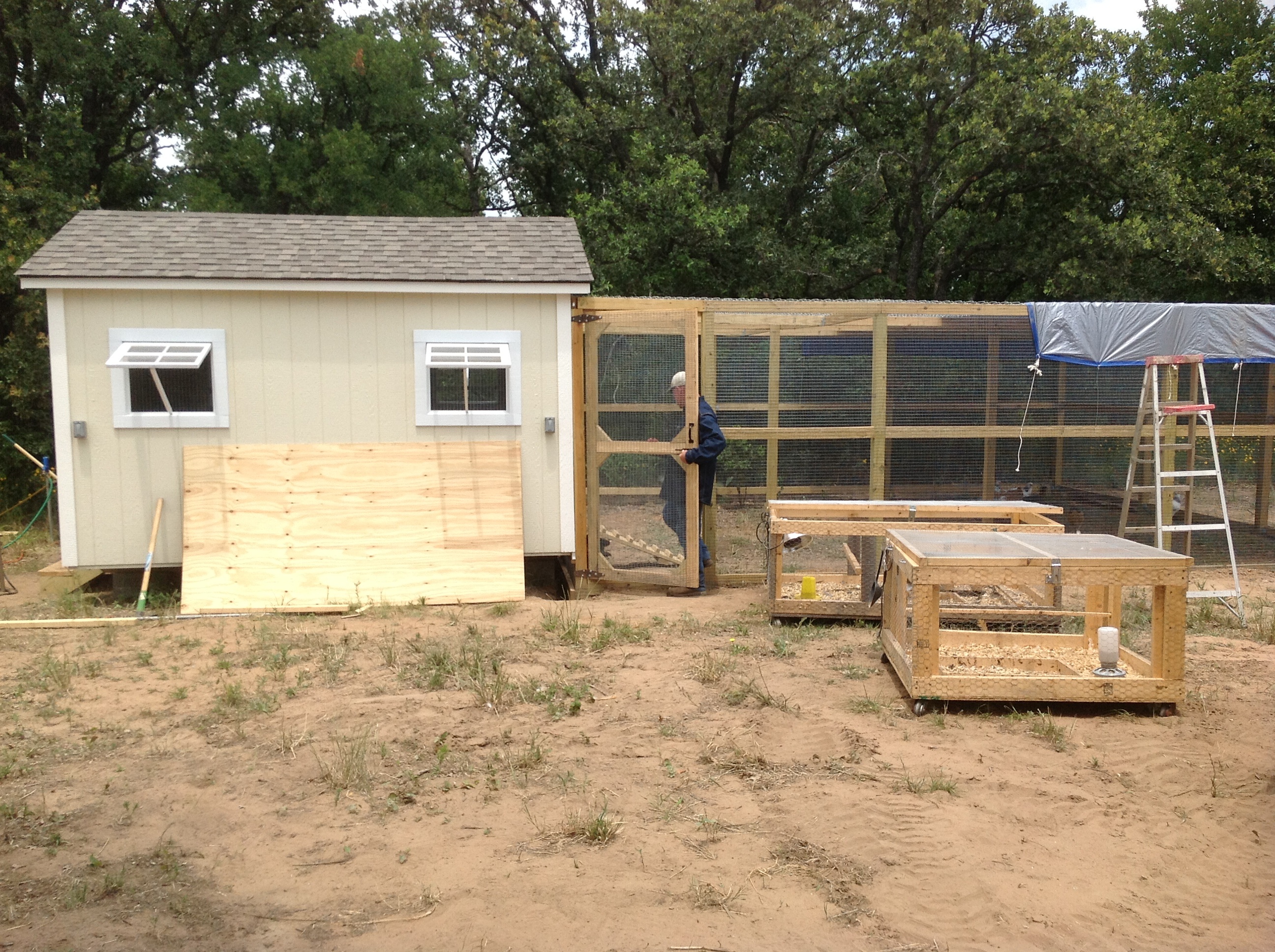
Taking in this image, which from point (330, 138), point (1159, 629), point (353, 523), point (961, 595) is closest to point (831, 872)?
point (1159, 629)

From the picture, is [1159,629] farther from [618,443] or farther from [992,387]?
[618,443]

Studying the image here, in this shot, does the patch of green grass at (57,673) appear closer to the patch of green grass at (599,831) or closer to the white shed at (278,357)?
the white shed at (278,357)

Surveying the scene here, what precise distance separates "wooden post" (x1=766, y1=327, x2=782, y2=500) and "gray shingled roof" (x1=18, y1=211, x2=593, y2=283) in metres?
1.70

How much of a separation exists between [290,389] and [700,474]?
3.58 m

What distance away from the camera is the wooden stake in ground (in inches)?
306

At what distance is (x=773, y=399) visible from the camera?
859cm

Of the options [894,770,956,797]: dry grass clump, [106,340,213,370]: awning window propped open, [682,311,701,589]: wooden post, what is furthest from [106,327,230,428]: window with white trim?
[894,770,956,797]: dry grass clump

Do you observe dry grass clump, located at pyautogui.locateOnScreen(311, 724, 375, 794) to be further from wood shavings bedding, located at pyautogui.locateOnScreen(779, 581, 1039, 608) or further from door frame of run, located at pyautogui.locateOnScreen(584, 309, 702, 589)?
door frame of run, located at pyautogui.locateOnScreen(584, 309, 702, 589)

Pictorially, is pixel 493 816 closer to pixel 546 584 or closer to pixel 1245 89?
pixel 546 584

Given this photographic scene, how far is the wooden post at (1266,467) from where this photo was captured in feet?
30.3

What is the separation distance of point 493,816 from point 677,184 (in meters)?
12.8

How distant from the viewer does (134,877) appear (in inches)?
137

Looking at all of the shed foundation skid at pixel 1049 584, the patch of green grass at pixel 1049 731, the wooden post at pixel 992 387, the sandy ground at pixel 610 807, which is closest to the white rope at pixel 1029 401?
the wooden post at pixel 992 387

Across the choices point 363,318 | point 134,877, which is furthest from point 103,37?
point 134,877
